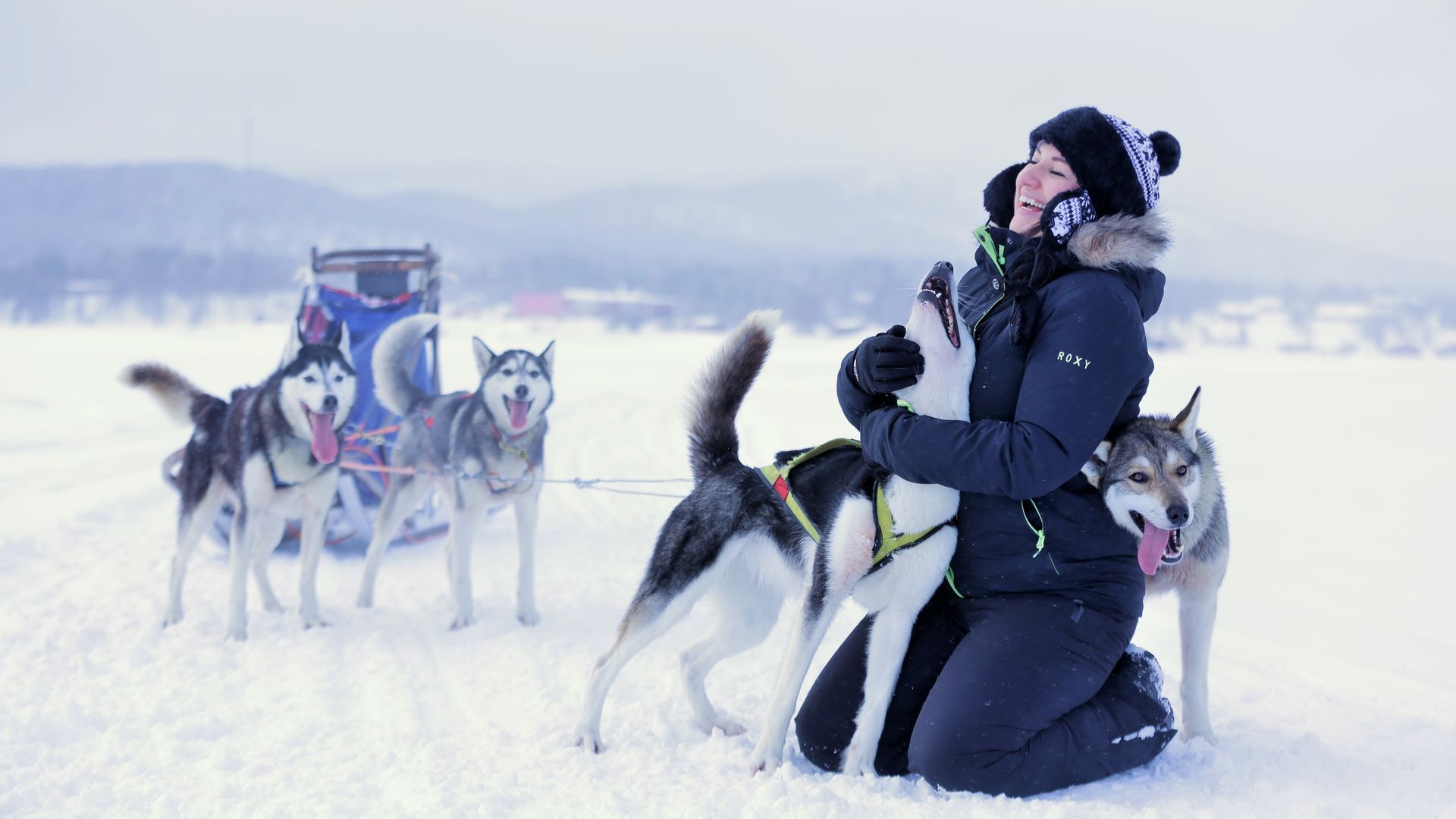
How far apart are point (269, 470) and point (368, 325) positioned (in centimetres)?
142

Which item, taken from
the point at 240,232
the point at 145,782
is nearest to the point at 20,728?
the point at 145,782

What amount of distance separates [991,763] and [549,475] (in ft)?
15.4

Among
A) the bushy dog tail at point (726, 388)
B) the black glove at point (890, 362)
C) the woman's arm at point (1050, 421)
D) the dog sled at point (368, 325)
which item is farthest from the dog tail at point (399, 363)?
the woman's arm at point (1050, 421)

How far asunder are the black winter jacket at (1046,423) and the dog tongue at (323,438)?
189 cm

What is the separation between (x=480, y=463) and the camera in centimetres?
332

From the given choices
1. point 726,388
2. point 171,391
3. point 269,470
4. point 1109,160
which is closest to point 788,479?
point 726,388

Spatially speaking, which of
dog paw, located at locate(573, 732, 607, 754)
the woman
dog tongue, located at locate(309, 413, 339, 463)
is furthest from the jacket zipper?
dog tongue, located at locate(309, 413, 339, 463)

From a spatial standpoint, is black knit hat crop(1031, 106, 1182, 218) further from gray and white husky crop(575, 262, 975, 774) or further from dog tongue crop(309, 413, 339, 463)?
dog tongue crop(309, 413, 339, 463)

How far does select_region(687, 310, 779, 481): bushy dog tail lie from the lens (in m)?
2.08

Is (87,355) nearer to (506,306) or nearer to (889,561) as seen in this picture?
(506,306)

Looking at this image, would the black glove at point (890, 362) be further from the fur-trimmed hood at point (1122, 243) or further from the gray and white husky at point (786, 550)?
the fur-trimmed hood at point (1122, 243)

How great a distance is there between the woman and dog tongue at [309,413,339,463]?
75.4 inches

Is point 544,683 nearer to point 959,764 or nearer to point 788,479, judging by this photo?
point 788,479

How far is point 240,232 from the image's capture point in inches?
1638
